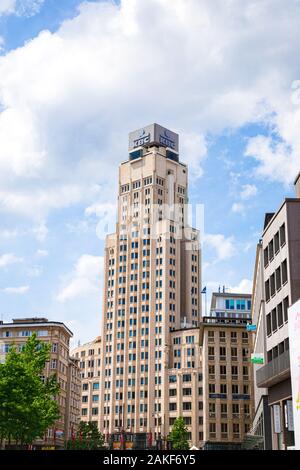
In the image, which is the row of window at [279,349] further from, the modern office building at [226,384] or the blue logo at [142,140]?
the blue logo at [142,140]

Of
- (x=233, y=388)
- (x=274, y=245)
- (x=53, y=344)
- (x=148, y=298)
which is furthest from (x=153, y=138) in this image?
(x=274, y=245)

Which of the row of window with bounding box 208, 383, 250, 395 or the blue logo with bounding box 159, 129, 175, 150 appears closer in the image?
the row of window with bounding box 208, 383, 250, 395

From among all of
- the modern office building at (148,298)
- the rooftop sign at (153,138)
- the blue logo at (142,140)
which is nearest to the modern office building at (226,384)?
the modern office building at (148,298)

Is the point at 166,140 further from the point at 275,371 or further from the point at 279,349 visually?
the point at 275,371

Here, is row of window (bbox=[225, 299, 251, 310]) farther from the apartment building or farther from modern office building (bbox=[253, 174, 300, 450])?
modern office building (bbox=[253, 174, 300, 450])

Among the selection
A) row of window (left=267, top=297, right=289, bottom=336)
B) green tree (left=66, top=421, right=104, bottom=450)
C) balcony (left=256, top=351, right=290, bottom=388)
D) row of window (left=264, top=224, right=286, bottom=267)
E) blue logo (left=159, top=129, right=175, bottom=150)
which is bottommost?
green tree (left=66, top=421, right=104, bottom=450)

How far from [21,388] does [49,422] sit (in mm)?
6955

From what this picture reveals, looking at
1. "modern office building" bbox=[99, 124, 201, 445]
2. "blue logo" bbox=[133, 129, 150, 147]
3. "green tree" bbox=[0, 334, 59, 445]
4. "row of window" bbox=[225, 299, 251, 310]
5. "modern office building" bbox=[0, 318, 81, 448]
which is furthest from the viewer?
"blue logo" bbox=[133, 129, 150, 147]

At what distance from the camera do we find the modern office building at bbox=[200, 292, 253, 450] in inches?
5320

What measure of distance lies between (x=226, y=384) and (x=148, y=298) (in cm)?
4065

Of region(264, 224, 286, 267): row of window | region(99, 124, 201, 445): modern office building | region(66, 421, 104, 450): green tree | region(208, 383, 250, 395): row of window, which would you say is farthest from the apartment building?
region(264, 224, 286, 267): row of window

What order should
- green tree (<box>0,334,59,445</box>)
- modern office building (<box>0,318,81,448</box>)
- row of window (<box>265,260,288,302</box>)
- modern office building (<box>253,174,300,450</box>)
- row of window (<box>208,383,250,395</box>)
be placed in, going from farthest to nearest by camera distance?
row of window (<box>208,383,250,395</box>) < modern office building (<box>0,318,81,448</box>) < green tree (<box>0,334,59,445</box>) < row of window (<box>265,260,288,302</box>) < modern office building (<box>253,174,300,450</box>)

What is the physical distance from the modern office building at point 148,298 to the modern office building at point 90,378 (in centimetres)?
321
